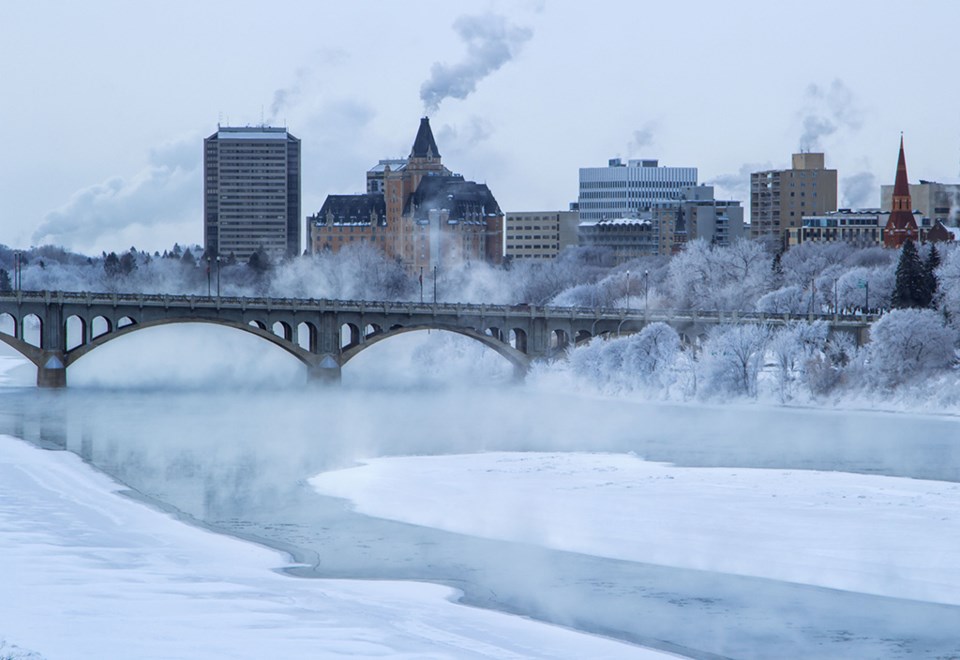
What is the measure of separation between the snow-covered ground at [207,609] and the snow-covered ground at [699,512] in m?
7.69

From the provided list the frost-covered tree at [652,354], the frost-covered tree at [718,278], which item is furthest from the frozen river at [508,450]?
the frost-covered tree at [718,278]

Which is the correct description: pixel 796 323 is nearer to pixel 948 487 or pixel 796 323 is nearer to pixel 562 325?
pixel 562 325

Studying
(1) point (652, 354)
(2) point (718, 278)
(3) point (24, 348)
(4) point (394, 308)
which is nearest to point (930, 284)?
(1) point (652, 354)

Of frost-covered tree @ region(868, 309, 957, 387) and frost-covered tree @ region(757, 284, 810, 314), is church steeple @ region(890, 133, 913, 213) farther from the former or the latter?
frost-covered tree @ region(868, 309, 957, 387)

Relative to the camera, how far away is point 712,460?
199 ft

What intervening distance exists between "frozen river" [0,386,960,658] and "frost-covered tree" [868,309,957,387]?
6198mm

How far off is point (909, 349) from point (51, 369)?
55.1 m

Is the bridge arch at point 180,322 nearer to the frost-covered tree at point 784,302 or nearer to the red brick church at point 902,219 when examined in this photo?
the frost-covered tree at point 784,302

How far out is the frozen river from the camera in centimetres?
3219

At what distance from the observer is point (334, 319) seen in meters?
111

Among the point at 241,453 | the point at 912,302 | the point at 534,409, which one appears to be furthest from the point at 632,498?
the point at 912,302

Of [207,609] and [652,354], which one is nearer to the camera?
[207,609]

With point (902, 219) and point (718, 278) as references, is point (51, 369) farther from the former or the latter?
point (902, 219)

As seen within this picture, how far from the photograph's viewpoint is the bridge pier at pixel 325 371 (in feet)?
357
